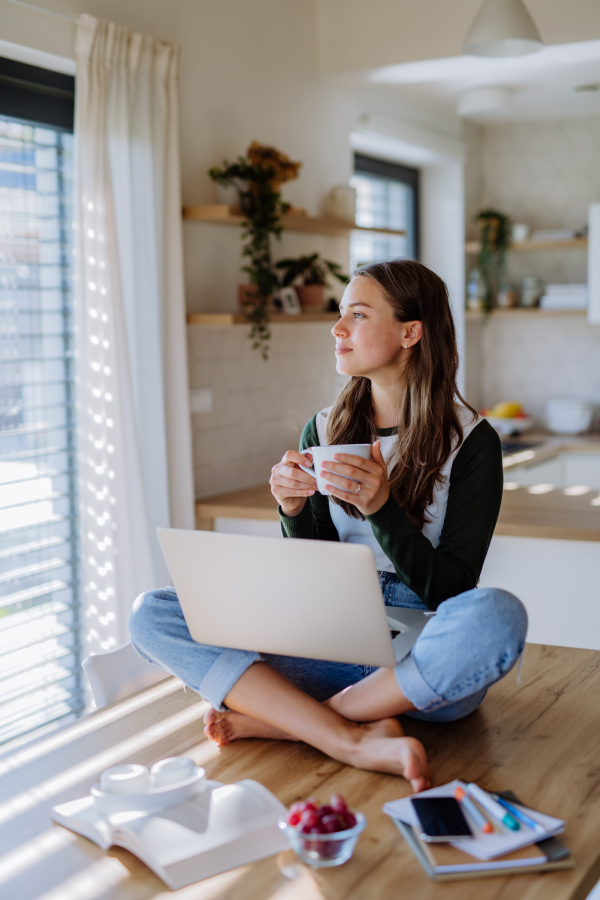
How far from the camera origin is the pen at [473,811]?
49.4 inches

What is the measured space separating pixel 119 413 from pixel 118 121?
0.83m

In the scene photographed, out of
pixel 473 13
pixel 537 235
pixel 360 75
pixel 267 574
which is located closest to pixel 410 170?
pixel 537 235

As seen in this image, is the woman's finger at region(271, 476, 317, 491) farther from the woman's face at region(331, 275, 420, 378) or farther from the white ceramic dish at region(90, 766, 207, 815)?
the white ceramic dish at region(90, 766, 207, 815)

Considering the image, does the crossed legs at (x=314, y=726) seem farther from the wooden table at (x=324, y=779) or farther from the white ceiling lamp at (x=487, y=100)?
the white ceiling lamp at (x=487, y=100)

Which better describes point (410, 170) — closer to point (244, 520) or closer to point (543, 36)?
point (543, 36)

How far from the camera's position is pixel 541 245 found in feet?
16.0

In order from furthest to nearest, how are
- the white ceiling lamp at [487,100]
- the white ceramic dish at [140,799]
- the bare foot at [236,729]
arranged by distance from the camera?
the white ceiling lamp at [487,100], the bare foot at [236,729], the white ceramic dish at [140,799]

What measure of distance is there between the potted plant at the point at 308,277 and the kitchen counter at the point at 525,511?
0.73 metres

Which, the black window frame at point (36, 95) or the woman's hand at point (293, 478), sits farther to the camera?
the black window frame at point (36, 95)

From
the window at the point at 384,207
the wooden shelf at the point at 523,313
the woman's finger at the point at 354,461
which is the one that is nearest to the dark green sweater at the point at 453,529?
the woman's finger at the point at 354,461

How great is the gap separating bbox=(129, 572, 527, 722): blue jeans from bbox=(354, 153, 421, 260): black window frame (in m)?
3.03

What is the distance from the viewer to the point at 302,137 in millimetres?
3686

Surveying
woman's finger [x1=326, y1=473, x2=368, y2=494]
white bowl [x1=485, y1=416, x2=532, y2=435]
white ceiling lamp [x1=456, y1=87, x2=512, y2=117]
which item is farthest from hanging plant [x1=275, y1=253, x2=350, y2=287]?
woman's finger [x1=326, y1=473, x2=368, y2=494]

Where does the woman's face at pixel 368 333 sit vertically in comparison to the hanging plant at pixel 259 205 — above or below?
below
